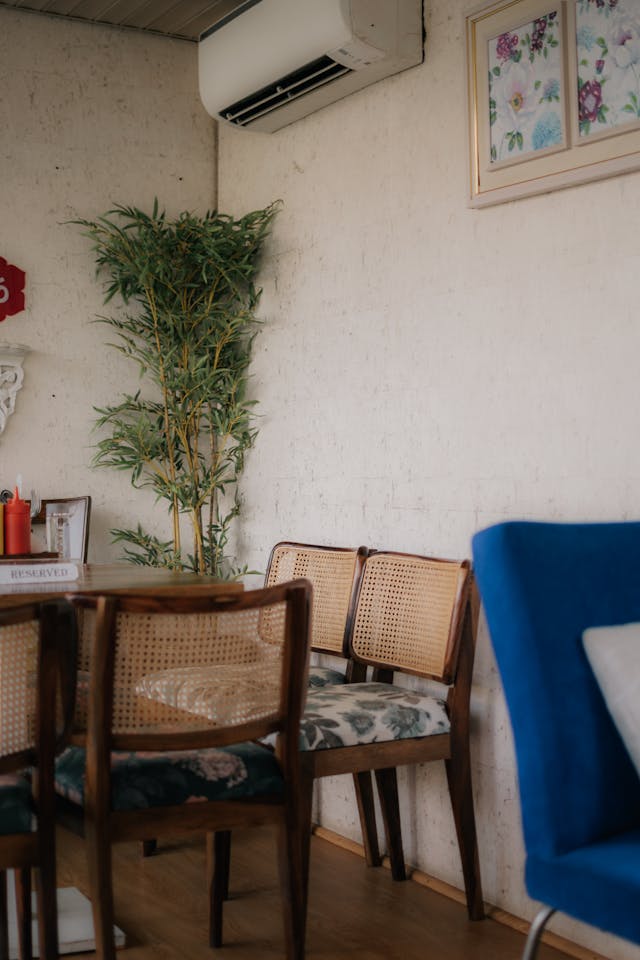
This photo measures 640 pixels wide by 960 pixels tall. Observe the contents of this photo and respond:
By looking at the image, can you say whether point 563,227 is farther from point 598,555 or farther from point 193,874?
point 193,874

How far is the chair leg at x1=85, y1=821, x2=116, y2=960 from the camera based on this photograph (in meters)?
1.98

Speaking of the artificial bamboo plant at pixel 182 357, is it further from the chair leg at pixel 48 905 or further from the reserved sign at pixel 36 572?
the chair leg at pixel 48 905

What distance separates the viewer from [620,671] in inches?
70.9

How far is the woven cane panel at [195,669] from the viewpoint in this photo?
2033 mm

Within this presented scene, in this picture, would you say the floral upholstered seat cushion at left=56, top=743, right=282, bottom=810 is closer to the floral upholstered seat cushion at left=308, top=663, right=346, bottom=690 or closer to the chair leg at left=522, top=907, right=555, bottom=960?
the chair leg at left=522, top=907, right=555, bottom=960

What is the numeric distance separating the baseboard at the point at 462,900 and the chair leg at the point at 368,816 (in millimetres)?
54

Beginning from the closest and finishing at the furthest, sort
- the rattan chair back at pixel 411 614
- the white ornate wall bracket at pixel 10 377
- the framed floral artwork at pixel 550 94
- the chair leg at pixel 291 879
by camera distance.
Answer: the chair leg at pixel 291 879
the framed floral artwork at pixel 550 94
the rattan chair back at pixel 411 614
the white ornate wall bracket at pixel 10 377

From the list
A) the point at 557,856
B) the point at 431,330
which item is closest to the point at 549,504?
the point at 431,330

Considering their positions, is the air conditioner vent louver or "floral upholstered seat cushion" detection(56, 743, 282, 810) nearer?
"floral upholstered seat cushion" detection(56, 743, 282, 810)

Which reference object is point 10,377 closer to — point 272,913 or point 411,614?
point 411,614

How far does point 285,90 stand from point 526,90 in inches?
42.9

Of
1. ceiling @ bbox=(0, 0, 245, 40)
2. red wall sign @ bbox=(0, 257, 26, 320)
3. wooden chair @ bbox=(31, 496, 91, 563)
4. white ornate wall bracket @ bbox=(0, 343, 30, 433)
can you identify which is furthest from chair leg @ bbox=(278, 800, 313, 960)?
ceiling @ bbox=(0, 0, 245, 40)

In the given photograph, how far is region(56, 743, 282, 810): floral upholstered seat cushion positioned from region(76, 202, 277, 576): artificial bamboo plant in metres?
1.96

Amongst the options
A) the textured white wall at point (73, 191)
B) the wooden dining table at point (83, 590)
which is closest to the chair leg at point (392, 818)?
the wooden dining table at point (83, 590)
